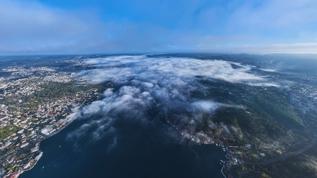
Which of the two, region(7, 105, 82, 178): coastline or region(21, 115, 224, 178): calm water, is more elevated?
region(7, 105, 82, 178): coastline

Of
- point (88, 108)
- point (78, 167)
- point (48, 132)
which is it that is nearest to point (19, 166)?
point (78, 167)

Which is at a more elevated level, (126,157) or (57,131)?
(57,131)

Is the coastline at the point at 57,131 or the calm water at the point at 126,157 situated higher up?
the coastline at the point at 57,131

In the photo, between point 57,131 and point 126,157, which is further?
point 57,131

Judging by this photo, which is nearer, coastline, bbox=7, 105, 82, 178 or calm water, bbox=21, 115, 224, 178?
coastline, bbox=7, 105, 82, 178

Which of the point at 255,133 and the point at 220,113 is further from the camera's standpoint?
the point at 220,113

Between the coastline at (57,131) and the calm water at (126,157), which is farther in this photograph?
the calm water at (126,157)

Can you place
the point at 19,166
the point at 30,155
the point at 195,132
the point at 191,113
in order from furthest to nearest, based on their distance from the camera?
the point at 191,113, the point at 195,132, the point at 30,155, the point at 19,166

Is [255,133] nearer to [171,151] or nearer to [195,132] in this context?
[195,132]
